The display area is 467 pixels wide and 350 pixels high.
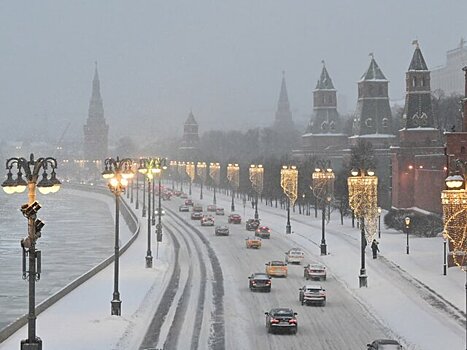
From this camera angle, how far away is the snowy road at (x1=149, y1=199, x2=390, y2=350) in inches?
1180

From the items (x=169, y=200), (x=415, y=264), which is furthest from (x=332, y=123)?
(x=415, y=264)

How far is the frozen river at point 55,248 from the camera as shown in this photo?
167ft

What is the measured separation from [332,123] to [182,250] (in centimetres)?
9964

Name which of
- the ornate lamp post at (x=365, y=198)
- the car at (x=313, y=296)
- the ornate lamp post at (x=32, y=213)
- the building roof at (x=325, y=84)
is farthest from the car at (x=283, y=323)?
the building roof at (x=325, y=84)

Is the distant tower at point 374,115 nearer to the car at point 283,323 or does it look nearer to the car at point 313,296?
the car at point 313,296

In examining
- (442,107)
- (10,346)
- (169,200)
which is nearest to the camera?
(10,346)

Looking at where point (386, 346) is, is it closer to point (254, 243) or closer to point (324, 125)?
point (254, 243)

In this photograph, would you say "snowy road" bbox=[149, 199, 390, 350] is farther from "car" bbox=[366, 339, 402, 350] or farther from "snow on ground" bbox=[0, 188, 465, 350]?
"car" bbox=[366, 339, 402, 350]

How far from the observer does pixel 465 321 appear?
1272 cm

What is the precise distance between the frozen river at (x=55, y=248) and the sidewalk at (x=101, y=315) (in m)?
4.43

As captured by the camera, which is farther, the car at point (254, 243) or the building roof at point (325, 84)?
the building roof at point (325, 84)

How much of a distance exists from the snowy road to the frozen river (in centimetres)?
879

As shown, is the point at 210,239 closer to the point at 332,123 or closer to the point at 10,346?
the point at 10,346

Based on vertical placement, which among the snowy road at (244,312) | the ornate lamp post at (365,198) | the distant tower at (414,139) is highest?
the distant tower at (414,139)
